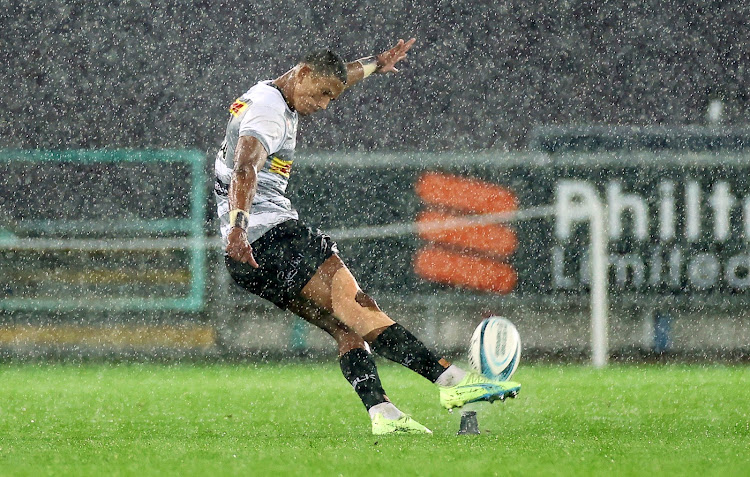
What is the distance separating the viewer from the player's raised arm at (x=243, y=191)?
416 centimetres

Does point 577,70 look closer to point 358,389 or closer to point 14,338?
point 14,338

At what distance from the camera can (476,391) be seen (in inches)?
167

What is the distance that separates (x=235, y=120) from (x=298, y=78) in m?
0.28

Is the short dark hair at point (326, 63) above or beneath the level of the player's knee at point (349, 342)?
above

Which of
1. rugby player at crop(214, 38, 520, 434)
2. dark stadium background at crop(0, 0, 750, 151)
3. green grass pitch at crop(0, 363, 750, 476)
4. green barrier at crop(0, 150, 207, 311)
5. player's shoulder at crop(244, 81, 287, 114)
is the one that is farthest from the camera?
dark stadium background at crop(0, 0, 750, 151)

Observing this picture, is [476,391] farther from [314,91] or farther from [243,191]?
[314,91]

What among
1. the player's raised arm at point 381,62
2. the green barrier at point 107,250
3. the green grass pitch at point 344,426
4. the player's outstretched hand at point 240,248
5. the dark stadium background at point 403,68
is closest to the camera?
the green grass pitch at point 344,426

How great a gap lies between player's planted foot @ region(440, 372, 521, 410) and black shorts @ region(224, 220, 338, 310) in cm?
64

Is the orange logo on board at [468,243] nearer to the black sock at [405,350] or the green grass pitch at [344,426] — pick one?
the green grass pitch at [344,426]

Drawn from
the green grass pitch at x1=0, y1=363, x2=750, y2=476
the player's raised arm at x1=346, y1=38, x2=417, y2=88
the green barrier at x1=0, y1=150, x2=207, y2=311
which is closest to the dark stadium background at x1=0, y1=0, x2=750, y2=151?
the green barrier at x1=0, y1=150, x2=207, y2=311

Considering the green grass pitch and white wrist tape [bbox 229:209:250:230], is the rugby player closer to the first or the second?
white wrist tape [bbox 229:209:250:230]

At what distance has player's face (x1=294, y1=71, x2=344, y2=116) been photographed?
4.55 meters

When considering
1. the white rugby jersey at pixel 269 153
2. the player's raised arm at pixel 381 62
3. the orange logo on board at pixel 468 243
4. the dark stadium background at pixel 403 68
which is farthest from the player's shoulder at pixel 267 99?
the dark stadium background at pixel 403 68

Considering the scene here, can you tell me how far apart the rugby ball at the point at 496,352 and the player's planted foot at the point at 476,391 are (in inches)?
1.8
